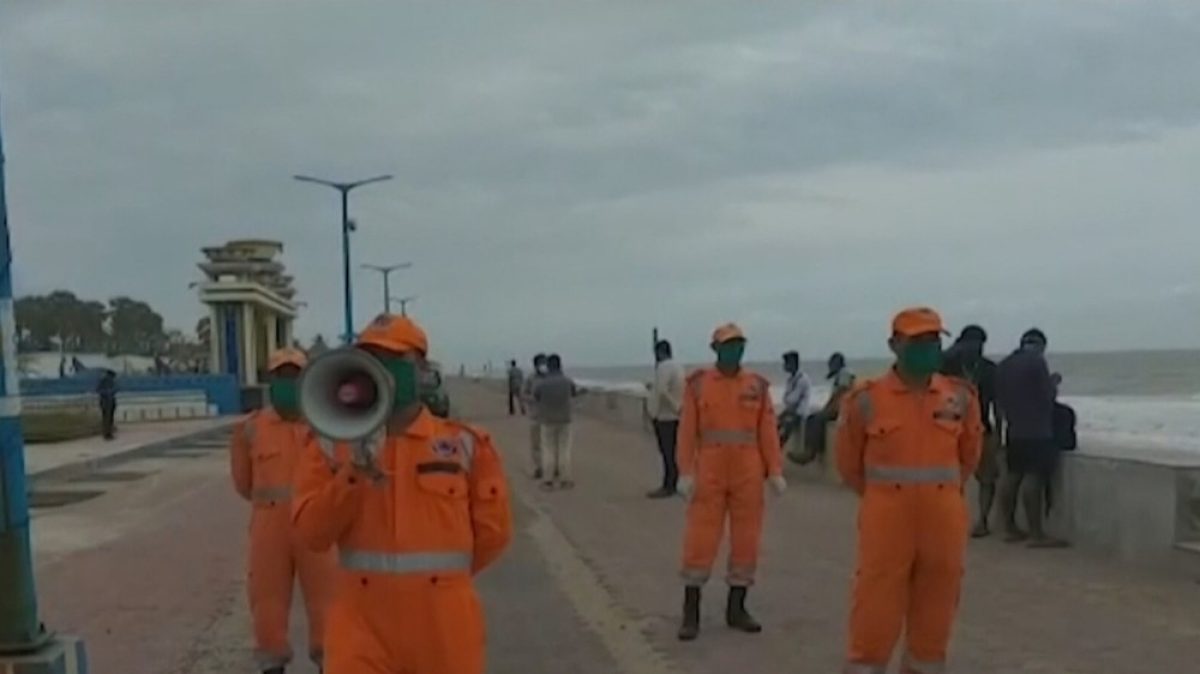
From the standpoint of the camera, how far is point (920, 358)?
658 cm

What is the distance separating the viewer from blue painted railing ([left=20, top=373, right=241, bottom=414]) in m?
46.2

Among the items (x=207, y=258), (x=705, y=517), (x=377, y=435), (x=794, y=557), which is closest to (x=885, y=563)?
(x=705, y=517)

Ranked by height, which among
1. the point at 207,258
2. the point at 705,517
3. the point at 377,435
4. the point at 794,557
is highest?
the point at 207,258

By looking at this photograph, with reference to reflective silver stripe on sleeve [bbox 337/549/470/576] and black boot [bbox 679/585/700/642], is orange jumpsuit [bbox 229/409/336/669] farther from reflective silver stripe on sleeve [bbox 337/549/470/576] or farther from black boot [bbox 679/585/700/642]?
black boot [bbox 679/585/700/642]

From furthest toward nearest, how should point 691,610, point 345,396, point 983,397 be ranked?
1. point 983,397
2. point 691,610
3. point 345,396

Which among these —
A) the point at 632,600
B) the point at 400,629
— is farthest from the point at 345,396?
the point at 632,600

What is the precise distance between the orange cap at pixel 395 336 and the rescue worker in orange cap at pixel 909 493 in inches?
107

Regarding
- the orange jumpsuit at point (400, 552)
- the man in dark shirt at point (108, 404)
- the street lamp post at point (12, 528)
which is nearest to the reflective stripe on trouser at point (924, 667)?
the orange jumpsuit at point (400, 552)

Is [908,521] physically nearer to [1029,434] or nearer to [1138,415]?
[1029,434]

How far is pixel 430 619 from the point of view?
4.40 meters

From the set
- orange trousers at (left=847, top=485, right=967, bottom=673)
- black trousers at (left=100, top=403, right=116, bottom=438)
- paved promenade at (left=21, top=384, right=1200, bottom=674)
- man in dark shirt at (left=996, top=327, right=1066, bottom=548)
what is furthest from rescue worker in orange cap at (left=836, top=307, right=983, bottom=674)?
black trousers at (left=100, top=403, right=116, bottom=438)

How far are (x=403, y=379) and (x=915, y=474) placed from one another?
9.56ft

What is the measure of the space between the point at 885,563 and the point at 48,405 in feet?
145

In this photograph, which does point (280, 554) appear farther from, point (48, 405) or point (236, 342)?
point (236, 342)
